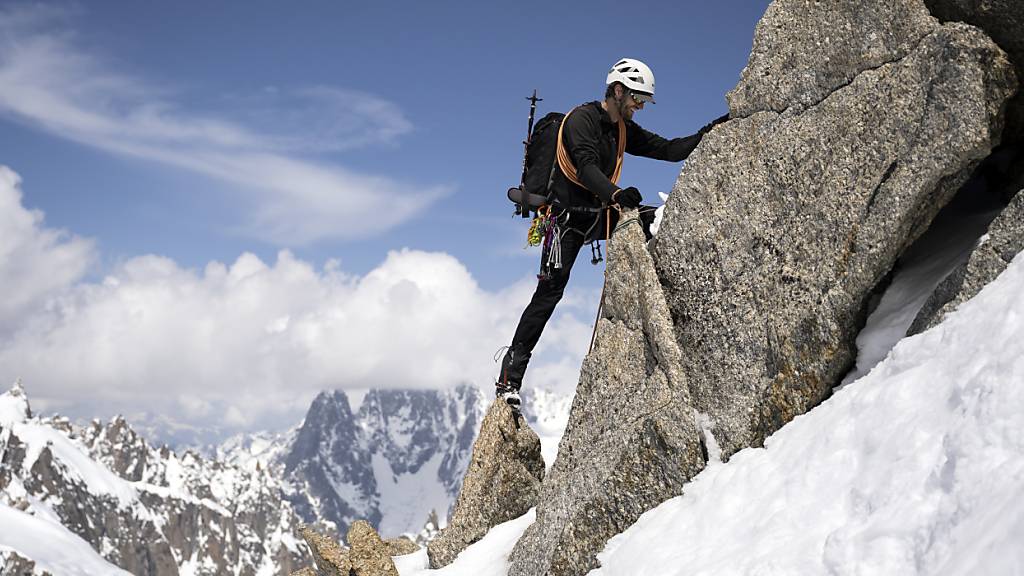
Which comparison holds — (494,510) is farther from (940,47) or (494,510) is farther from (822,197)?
(940,47)

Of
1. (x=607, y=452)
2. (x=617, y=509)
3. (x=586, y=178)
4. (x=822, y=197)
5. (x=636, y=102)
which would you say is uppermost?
(x=636, y=102)

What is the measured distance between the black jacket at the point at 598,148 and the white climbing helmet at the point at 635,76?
2.28 ft

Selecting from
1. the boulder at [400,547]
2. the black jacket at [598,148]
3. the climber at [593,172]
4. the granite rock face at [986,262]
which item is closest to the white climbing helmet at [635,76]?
the climber at [593,172]

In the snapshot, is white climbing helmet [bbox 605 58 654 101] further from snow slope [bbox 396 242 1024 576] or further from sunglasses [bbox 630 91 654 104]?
snow slope [bbox 396 242 1024 576]

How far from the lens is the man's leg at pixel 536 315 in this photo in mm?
13945

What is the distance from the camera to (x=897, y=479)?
675cm

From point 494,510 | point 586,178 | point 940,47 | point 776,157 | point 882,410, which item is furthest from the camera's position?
point 494,510

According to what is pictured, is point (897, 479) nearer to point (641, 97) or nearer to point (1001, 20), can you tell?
point (1001, 20)

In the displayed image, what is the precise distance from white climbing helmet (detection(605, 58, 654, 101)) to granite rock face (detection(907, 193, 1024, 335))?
6.22m

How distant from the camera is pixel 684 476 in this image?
1031cm

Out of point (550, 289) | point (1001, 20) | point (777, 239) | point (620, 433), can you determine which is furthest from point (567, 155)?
point (1001, 20)

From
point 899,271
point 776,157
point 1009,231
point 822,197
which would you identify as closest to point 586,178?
point 776,157

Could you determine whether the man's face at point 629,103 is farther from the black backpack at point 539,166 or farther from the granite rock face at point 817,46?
the granite rock face at point 817,46

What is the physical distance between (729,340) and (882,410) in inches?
128
